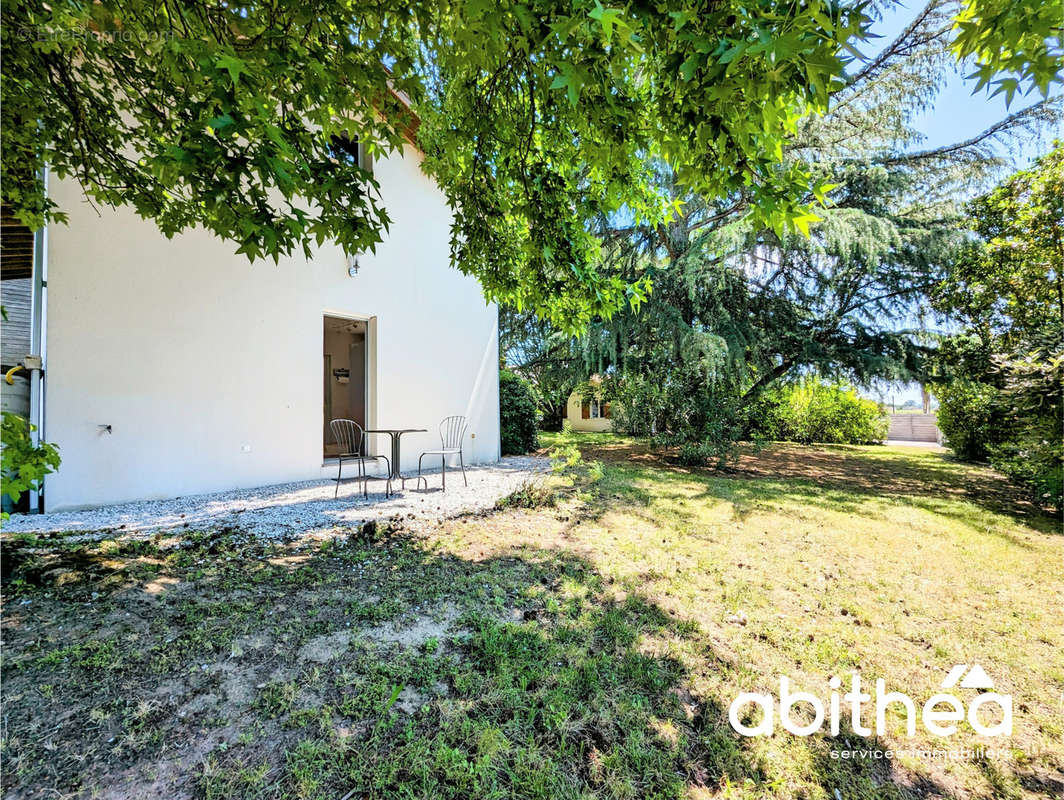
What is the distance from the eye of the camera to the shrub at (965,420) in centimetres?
811

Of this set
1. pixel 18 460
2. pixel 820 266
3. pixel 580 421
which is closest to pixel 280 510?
pixel 18 460

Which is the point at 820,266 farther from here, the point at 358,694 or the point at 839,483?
the point at 358,694

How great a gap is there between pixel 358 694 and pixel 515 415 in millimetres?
8547

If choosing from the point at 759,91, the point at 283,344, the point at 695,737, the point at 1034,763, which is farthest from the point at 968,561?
the point at 283,344

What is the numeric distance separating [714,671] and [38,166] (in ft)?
18.5

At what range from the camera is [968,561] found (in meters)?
3.68

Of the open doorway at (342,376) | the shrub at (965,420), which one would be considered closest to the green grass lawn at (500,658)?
the shrub at (965,420)

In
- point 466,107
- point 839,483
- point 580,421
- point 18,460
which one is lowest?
point 839,483

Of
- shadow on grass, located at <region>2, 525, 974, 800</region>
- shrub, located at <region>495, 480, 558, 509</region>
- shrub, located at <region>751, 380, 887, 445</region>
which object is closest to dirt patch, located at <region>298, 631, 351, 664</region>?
shadow on grass, located at <region>2, 525, 974, 800</region>

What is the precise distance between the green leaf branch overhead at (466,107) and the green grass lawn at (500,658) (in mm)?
2003

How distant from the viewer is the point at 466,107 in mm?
3568

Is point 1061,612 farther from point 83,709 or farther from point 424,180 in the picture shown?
point 424,180

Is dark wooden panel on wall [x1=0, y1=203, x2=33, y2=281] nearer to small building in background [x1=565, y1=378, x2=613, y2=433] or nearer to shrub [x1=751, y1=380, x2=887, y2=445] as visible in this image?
shrub [x1=751, y1=380, x2=887, y2=445]

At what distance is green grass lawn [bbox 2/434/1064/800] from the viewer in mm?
1473
